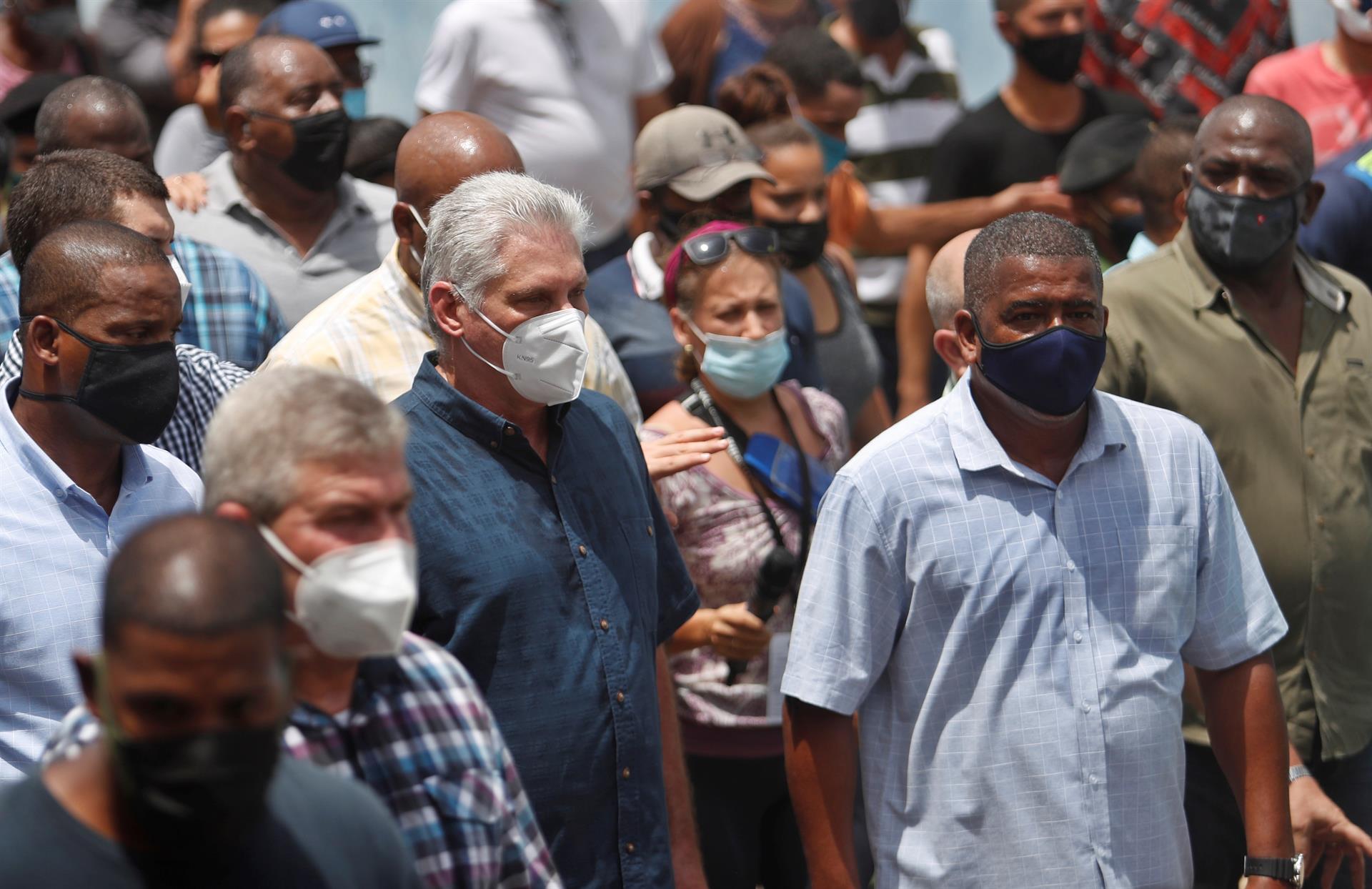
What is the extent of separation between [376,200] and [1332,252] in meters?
3.13

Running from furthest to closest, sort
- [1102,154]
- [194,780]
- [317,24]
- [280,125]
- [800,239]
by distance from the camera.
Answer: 1. [317,24]
2. [1102,154]
3. [800,239]
4. [280,125]
5. [194,780]

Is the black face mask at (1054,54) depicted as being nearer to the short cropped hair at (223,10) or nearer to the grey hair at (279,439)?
the short cropped hair at (223,10)

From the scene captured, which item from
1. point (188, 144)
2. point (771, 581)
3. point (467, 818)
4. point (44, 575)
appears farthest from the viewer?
point (188, 144)

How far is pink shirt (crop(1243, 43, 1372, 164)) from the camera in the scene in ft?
22.4

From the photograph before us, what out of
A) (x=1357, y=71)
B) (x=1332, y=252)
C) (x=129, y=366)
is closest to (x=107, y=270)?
(x=129, y=366)

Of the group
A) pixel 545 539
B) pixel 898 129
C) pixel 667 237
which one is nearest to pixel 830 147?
pixel 898 129

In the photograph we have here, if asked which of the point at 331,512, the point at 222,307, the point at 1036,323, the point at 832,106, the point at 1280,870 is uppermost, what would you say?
the point at 331,512

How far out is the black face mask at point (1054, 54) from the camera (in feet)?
22.9

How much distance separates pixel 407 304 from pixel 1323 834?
2.61m

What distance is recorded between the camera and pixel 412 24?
26.6 ft

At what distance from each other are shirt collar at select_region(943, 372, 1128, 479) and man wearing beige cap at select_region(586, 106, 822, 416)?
1563 mm

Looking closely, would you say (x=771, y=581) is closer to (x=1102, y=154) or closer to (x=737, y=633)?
(x=737, y=633)

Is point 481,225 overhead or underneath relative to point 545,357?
overhead

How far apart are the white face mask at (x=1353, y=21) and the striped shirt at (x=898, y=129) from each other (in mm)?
1686
